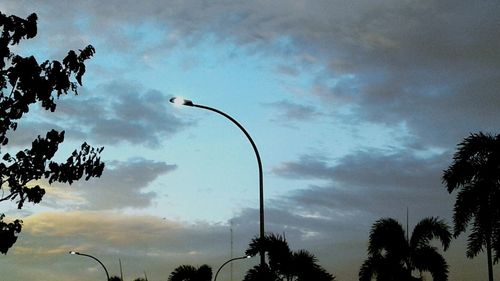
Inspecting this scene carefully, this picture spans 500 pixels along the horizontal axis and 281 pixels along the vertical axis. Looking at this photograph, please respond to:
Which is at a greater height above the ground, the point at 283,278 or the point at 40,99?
the point at 40,99

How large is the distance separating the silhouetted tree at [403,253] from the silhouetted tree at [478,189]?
26.5 ft

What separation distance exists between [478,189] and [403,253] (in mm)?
10235

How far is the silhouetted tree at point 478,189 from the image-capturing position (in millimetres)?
25344

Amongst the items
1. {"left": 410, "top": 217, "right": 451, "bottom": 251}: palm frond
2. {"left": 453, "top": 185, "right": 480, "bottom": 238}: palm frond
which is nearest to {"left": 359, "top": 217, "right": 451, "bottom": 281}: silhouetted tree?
{"left": 410, "top": 217, "right": 451, "bottom": 251}: palm frond

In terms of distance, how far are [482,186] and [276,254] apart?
9.38 m

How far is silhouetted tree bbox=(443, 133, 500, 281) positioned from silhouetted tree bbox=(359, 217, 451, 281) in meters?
8.09

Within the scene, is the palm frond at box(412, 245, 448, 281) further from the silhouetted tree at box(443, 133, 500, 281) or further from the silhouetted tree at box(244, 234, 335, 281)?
the silhouetted tree at box(244, 234, 335, 281)

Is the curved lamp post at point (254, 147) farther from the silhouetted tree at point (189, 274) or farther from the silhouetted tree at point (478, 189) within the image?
the silhouetted tree at point (189, 274)

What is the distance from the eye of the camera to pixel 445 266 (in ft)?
112

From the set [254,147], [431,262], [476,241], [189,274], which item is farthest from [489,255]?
[189,274]

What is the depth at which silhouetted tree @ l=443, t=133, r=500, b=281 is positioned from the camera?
83.1 feet

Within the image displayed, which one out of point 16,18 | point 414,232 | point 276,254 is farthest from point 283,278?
point 414,232

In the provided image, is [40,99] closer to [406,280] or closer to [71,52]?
[71,52]

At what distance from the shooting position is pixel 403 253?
1378 inches
